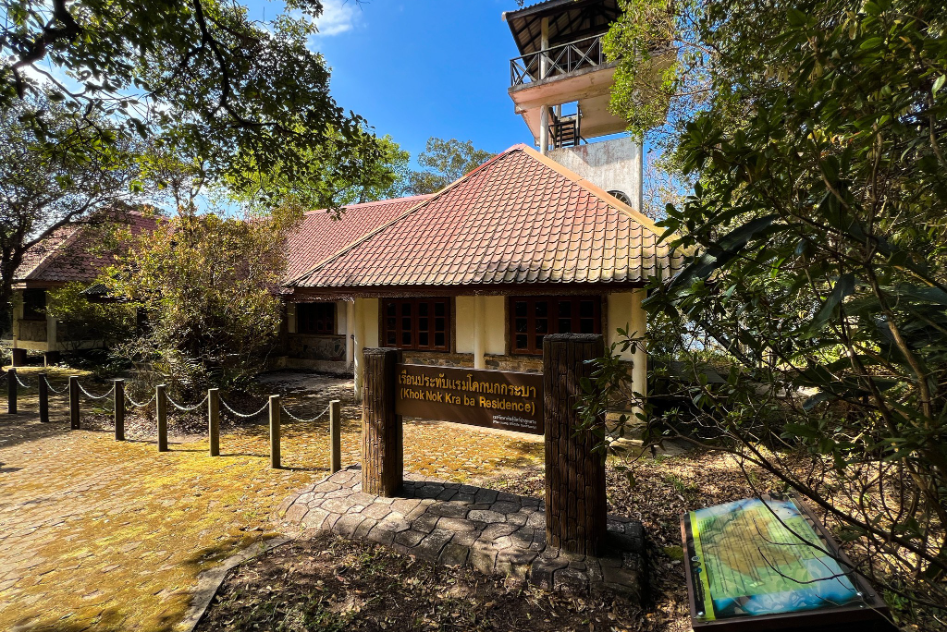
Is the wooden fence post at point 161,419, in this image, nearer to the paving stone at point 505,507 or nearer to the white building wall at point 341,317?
the paving stone at point 505,507

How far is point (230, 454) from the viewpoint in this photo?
6148 millimetres

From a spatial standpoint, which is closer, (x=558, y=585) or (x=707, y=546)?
(x=707, y=546)

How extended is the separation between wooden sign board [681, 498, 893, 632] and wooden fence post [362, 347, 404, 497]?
8.66 feet

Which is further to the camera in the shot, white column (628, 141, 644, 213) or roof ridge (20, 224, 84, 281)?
roof ridge (20, 224, 84, 281)

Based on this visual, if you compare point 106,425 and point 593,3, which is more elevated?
point 593,3

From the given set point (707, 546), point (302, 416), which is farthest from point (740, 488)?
point (302, 416)

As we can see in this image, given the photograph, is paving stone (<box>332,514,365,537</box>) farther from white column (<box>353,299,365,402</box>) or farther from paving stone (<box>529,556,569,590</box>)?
white column (<box>353,299,365,402</box>)

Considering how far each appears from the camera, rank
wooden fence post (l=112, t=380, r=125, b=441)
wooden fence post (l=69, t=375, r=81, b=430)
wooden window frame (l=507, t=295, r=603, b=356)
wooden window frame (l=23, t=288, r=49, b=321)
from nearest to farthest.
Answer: wooden fence post (l=112, t=380, r=125, b=441)
wooden fence post (l=69, t=375, r=81, b=430)
wooden window frame (l=507, t=295, r=603, b=356)
wooden window frame (l=23, t=288, r=49, b=321)

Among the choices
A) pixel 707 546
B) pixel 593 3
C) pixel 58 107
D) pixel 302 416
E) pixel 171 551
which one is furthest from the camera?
pixel 593 3

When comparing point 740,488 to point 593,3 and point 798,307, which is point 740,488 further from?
point 593,3

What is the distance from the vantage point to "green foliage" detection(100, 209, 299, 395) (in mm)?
7434

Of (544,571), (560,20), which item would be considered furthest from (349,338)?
(560,20)

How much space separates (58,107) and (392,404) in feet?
35.9

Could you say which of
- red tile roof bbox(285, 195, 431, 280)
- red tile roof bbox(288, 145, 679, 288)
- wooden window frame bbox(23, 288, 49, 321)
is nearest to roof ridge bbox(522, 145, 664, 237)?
red tile roof bbox(288, 145, 679, 288)
